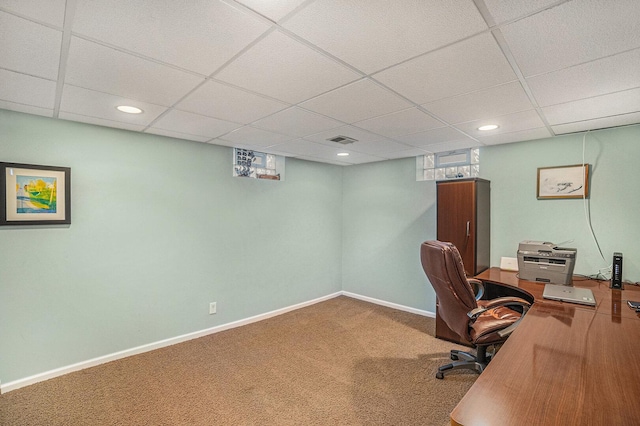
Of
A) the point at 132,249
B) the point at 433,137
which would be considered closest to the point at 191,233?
the point at 132,249

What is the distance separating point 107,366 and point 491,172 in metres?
4.36

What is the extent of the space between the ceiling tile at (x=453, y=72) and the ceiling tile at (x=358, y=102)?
0.35ft

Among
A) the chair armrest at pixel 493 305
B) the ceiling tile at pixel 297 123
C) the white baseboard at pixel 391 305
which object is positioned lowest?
the white baseboard at pixel 391 305

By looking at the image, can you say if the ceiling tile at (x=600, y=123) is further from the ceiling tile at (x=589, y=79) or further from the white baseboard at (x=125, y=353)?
the white baseboard at (x=125, y=353)

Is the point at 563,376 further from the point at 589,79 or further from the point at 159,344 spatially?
the point at 159,344

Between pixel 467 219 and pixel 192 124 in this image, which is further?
pixel 467 219

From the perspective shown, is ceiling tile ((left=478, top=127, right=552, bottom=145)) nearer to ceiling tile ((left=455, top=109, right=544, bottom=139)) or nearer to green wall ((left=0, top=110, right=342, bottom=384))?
ceiling tile ((left=455, top=109, right=544, bottom=139))

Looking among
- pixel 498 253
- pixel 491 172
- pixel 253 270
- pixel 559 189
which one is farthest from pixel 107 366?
pixel 559 189

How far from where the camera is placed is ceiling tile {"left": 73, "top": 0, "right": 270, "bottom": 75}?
115 cm

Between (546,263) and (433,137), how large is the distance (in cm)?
154

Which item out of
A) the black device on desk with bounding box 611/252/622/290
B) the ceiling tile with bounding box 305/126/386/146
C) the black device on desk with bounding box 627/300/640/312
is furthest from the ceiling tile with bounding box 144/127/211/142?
the black device on desk with bounding box 611/252/622/290

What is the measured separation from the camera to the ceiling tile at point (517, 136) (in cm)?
283

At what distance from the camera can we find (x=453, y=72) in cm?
166

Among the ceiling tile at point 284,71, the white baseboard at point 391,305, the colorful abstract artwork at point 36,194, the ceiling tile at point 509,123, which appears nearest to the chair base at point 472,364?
the white baseboard at point 391,305
